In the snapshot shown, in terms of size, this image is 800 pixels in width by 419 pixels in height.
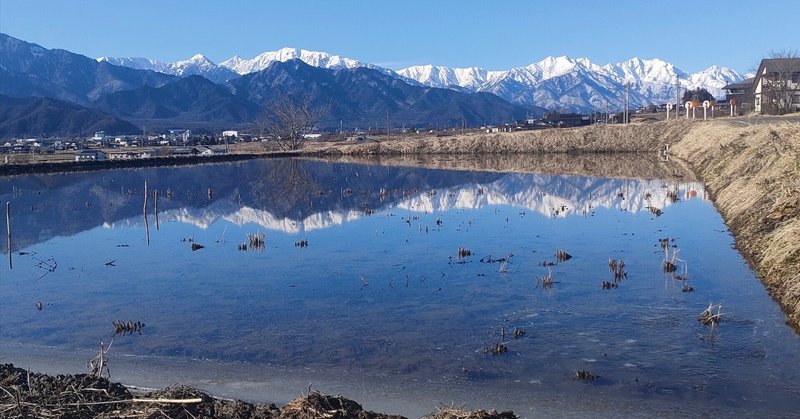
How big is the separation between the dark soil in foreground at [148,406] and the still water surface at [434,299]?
71.9 inches

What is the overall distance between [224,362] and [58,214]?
20.8m

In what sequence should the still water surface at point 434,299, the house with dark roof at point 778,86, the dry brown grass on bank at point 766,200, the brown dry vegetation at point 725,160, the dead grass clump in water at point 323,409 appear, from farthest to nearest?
the house with dark roof at point 778,86 → the brown dry vegetation at point 725,160 → the dry brown grass on bank at point 766,200 → the still water surface at point 434,299 → the dead grass clump in water at point 323,409

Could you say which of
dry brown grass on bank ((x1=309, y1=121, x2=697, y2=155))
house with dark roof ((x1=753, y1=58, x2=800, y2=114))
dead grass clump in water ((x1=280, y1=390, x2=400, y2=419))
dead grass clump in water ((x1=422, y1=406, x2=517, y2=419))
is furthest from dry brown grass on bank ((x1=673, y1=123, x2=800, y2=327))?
house with dark roof ((x1=753, y1=58, x2=800, y2=114))

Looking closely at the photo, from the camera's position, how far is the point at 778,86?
72625 mm

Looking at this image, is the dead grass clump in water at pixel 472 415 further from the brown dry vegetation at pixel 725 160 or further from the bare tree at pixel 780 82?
the bare tree at pixel 780 82

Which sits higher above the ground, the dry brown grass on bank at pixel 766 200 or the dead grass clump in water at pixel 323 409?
the dry brown grass on bank at pixel 766 200

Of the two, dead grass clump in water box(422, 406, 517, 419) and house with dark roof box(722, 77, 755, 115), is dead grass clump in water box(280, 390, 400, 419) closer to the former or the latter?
dead grass clump in water box(422, 406, 517, 419)

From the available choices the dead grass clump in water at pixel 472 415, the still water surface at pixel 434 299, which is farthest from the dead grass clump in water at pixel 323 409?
the still water surface at pixel 434 299

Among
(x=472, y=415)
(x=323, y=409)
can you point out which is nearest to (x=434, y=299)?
(x=323, y=409)

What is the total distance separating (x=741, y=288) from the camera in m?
12.1

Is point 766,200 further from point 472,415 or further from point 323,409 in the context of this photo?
point 323,409

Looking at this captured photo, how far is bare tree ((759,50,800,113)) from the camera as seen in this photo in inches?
2702

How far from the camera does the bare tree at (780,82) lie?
68.6 metres

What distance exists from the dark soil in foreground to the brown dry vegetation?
22.7ft
